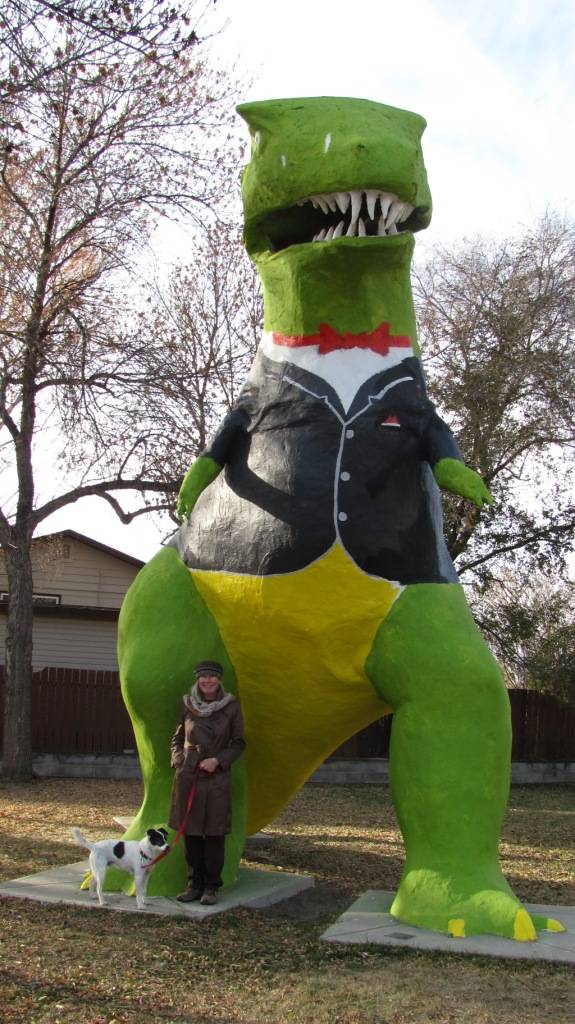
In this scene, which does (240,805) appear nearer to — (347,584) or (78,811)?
(347,584)

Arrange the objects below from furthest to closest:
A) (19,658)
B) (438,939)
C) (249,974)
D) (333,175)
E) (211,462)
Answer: (19,658) → (211,462) → (333,175) → (438,939) → (249,974)

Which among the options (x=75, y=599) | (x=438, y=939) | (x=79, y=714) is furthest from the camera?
(x=75, y=599)

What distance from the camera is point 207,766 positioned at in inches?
194

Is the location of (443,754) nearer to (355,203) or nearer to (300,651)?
(300,651)

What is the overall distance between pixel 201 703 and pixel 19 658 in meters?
8.05

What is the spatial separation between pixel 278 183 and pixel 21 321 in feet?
25.9

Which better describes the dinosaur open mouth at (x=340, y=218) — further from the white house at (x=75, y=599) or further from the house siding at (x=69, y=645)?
the house siding at (x=69, y=645)

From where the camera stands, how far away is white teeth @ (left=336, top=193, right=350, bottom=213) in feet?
15.5

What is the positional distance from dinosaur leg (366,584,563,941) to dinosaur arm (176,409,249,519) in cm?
111

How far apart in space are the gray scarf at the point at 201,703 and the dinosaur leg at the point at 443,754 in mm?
705

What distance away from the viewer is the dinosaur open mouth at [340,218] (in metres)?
4.73

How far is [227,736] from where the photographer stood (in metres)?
4.98

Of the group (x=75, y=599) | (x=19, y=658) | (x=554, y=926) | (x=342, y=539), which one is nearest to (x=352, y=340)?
(x=342, y=539)

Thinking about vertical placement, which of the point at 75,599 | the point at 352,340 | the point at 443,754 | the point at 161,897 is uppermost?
the point at 75,599
